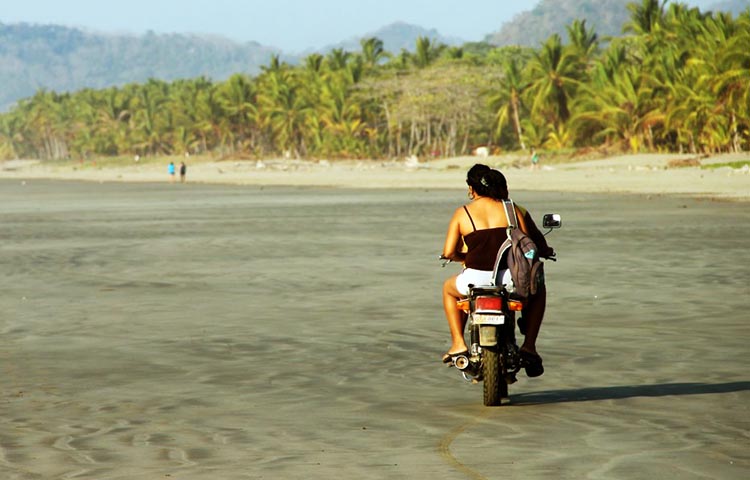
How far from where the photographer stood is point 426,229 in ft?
99.7

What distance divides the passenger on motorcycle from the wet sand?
0.43 metres

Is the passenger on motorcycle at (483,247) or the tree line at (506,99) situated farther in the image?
the tree line at (506,99)

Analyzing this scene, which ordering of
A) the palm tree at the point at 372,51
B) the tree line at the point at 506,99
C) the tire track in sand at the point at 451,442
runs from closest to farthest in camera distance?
1. the tire track in sand at the point at 451,442
2. the tree line at the point at 506,99
3. the palm tree at the point at 372,51

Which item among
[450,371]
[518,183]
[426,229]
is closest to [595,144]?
[518,183]

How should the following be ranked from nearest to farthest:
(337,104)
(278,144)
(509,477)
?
1. (509,477)
2. (337,104)
3. (278,144)

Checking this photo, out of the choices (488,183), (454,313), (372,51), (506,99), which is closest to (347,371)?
(454,313)

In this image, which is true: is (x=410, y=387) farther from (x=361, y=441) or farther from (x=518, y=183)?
(x=518, y=183)

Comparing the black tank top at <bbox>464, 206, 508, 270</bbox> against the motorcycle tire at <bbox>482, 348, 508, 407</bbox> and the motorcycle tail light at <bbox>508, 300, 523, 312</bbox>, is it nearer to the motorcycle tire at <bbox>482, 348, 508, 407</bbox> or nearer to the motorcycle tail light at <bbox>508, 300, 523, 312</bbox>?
the motorcycle tail light at <bbox>508, 300, 523, 312</bbox>

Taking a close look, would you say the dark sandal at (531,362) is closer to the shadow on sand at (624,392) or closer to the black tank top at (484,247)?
the shadow on sand at (624,392)

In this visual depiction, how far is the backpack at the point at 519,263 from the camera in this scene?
867 cm

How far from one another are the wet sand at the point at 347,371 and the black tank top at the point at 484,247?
3.00 feet

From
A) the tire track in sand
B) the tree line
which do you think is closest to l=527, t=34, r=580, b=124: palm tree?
the tree line

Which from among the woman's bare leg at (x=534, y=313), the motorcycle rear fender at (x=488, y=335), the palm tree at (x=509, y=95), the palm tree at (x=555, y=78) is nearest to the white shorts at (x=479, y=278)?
the woman's bare leg at (x=534, y=313)

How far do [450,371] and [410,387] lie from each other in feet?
2.73
